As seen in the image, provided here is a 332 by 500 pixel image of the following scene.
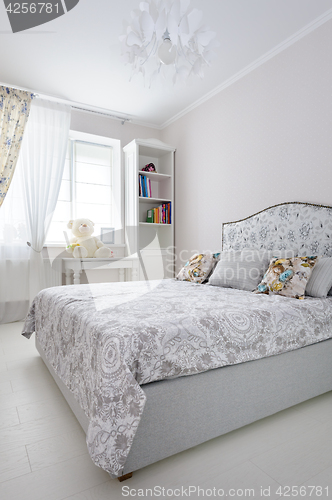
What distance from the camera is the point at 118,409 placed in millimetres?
1036

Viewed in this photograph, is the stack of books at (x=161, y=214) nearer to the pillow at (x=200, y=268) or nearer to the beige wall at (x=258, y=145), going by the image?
the beige wall at (x=258, y=145)

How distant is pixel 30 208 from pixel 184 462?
121 inches

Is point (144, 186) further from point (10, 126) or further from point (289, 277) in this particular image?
point (289, 277)

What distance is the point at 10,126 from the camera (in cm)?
333

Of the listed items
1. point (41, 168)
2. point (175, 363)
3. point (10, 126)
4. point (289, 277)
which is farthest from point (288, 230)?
point (10, 126)

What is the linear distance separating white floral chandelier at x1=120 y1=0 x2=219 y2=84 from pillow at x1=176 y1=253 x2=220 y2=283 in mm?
1578

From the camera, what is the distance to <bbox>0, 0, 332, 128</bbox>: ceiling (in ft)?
7.49

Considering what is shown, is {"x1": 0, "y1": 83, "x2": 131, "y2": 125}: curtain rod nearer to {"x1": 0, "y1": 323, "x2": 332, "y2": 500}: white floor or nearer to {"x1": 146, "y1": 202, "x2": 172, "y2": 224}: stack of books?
{"x1": 146, "y1": 202, "x2": 172, "y2": 224}: stack of books

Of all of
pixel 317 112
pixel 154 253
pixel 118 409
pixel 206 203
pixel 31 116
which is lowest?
pixel 118 409

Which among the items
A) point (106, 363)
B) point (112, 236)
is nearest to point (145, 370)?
point (106, 363)

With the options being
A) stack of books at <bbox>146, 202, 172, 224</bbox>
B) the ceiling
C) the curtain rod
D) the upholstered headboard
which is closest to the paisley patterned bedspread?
the upholstered headboard

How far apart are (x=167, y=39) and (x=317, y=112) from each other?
54.7 inches

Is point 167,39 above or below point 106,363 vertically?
above

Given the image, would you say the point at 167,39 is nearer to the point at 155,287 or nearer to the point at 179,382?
the point at 155,287
